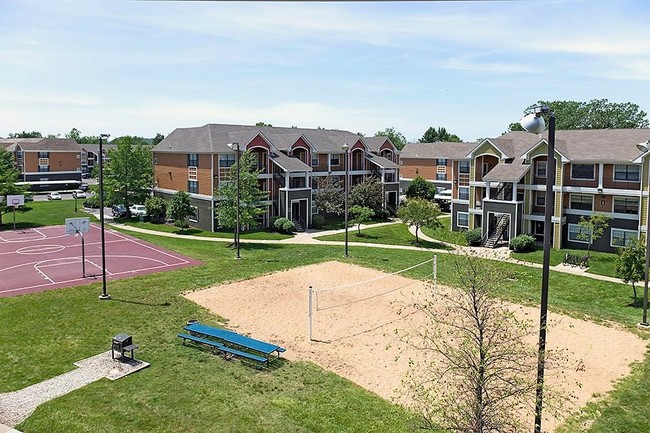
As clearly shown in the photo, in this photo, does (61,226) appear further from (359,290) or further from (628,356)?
(628,356)

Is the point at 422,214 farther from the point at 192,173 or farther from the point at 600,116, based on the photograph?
the point at 600,116

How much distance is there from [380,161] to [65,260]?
3767 cm

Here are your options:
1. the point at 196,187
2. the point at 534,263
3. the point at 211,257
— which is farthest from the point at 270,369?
the point at 196,187

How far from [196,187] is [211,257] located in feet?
54.2

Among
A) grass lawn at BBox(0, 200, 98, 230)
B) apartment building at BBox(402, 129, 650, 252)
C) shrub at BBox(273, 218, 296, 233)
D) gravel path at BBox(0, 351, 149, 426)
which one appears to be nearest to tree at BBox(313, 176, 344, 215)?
shrub at BBox(273, 218, 296, 233)

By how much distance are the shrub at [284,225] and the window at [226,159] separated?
23.3 ft

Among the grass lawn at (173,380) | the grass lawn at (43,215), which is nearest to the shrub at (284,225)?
the grass lawn at (43,215)

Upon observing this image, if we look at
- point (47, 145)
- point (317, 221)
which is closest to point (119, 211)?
point (317, 221)

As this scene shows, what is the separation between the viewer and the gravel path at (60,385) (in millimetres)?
14281

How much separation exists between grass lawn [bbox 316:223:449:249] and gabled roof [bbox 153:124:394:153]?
11.5 metres

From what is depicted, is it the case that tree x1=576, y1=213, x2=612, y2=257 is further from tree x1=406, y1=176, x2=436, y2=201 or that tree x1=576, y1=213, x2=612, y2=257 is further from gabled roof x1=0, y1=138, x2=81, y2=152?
gabled roof x1=0, y1=138, x2=81, y2=152

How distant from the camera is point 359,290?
27297 mm

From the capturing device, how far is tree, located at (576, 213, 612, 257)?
37.7 m

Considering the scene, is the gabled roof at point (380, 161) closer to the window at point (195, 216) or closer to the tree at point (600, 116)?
the window at point (195, 216)
